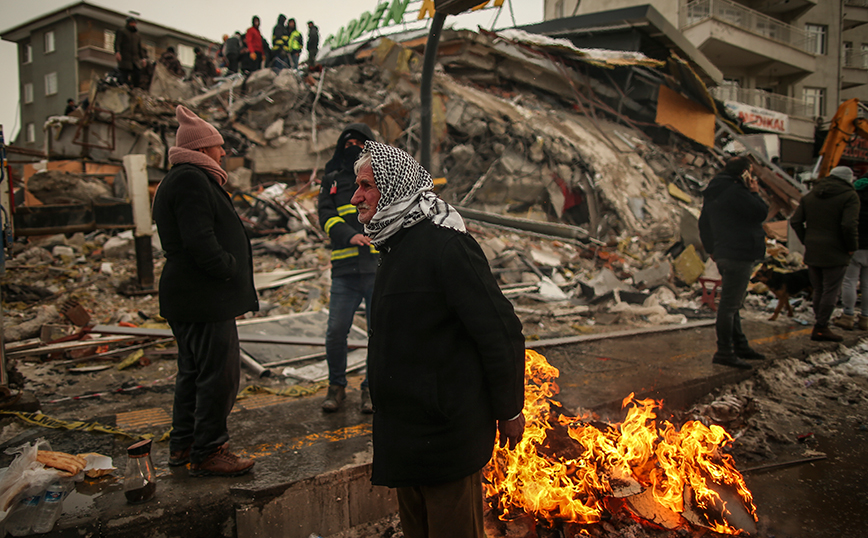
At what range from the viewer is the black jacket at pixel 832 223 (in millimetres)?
5559

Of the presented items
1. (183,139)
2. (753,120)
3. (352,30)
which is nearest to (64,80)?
(352,30)

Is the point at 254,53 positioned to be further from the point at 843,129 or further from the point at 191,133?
the point at 843,129

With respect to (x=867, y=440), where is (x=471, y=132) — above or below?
above

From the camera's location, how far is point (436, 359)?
1.69 m

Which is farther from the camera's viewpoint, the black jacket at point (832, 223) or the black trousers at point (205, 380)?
the black jacket at point (832, 223)

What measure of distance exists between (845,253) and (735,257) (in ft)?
7.36

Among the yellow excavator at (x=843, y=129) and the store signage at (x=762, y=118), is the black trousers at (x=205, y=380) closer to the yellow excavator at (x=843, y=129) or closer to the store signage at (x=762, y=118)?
the yellow excavator at (x=843, y=129)

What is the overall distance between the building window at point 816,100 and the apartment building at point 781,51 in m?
0.06

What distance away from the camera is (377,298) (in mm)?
1839

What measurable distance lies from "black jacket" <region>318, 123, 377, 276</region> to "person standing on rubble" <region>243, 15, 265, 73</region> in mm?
15904

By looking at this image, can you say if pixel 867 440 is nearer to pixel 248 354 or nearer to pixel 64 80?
pixel 248 354

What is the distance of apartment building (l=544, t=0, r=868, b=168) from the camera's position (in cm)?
2395

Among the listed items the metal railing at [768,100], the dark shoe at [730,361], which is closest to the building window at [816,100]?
the metal railing at [768,100]

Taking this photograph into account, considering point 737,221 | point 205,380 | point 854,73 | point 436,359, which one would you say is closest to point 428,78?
point 205,380
